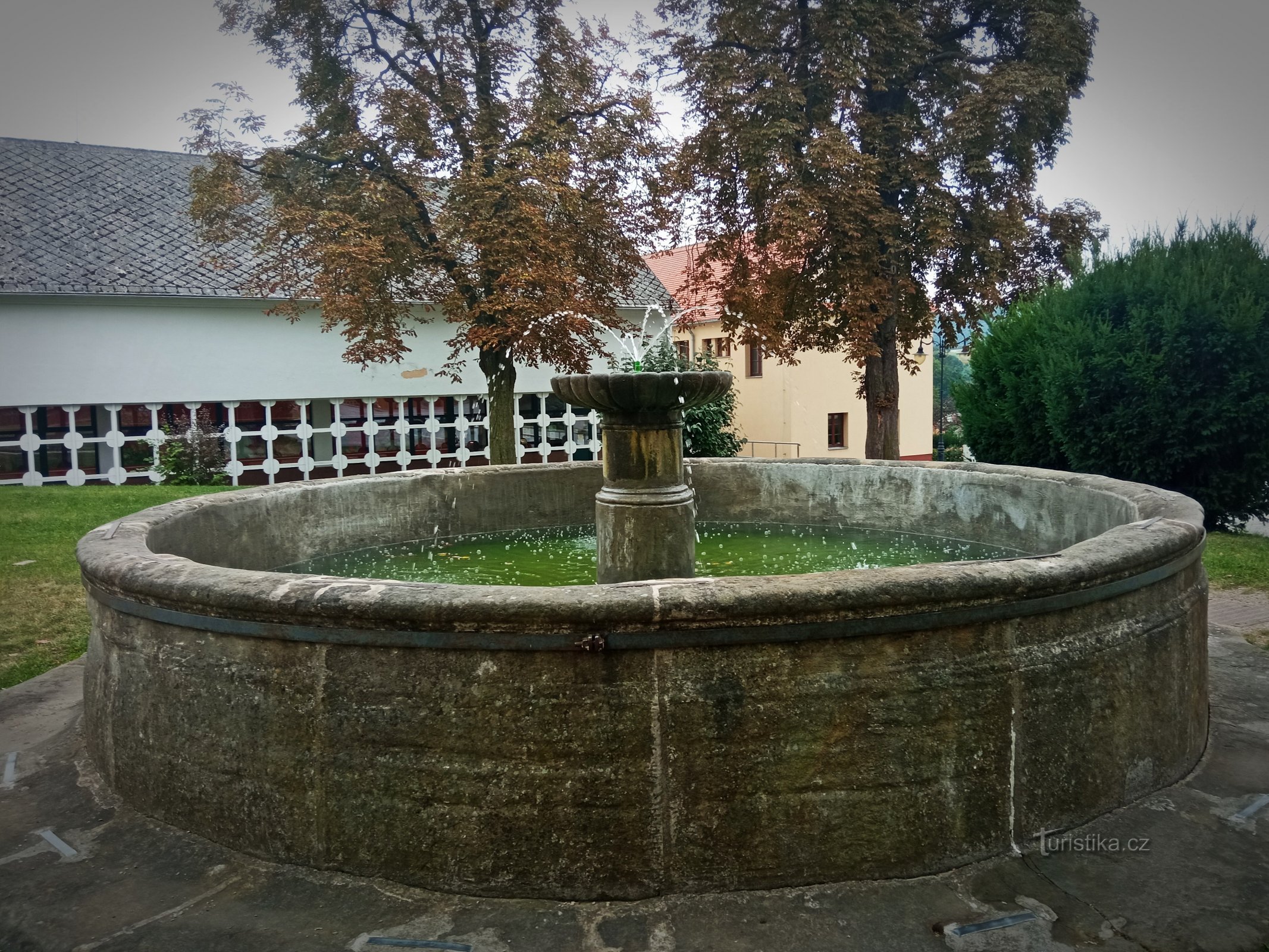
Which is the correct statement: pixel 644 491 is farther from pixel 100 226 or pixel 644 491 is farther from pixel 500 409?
pixel 100 226

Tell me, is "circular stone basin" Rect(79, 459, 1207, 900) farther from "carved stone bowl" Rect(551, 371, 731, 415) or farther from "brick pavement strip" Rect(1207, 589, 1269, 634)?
"brick pavement strip" Rect(1207, 589, 1269, 634)

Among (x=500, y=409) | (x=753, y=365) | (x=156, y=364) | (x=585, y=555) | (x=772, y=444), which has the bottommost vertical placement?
(x=772, y=444)

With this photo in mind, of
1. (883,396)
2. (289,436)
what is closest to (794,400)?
(883,396)

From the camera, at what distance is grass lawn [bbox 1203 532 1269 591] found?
9.17 metres

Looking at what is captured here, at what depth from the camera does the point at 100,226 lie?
21.3 metres

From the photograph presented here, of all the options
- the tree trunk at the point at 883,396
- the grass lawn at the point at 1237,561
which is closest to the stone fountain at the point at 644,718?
the grass lawn at the point at 1237,561

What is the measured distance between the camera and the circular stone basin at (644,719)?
131 inches

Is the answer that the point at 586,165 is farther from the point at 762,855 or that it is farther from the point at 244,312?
the point at 762,855

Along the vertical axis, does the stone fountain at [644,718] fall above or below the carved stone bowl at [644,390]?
below

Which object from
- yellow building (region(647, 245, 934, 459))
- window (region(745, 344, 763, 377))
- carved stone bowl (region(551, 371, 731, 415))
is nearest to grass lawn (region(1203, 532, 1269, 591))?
carved stone bowl (region(551, 371, 731, 415))

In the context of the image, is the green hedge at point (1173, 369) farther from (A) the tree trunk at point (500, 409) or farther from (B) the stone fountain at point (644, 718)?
(B) the stone fountain at point (644, 718)

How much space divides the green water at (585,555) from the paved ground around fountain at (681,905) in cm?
370

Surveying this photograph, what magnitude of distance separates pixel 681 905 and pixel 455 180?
13.1 m

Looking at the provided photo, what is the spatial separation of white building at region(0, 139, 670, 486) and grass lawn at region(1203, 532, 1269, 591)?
13.5 metres
